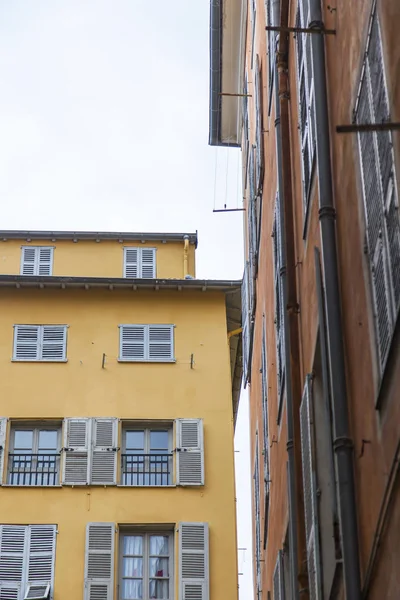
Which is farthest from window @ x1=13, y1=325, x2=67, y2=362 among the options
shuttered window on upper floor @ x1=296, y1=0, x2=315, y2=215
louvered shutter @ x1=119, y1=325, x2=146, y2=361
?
shuttered window on upper floor @ x1=296, y1=0, x2=315, y2=215

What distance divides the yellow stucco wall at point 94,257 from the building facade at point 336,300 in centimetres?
1489

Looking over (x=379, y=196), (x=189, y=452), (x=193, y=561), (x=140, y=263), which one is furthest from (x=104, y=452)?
(x=379, y=196)

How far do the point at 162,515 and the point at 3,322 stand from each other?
20.7 feet

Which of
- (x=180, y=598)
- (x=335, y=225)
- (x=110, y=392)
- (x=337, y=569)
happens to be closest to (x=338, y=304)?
(x=335, y=225)

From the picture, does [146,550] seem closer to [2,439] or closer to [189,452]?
[189,452]

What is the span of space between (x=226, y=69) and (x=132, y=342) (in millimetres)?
6842

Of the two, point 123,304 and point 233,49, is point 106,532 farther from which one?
point 233,49

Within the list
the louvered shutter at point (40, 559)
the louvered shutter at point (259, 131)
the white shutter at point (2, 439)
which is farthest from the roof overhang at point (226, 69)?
the louvered shutter at point (40, 559)

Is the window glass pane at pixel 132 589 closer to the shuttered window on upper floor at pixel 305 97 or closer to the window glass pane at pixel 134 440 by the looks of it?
the window glass pane at pixel 134 440

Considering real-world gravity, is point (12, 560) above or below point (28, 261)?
below

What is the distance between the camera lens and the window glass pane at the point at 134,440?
88.7 ft

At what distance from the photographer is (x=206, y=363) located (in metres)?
28.4

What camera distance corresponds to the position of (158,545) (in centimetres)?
2584

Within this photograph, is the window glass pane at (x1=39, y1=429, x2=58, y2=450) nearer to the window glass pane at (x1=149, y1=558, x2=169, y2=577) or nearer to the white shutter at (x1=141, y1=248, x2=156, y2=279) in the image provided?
the window glass pane at (x1=149, y1=558, x2=169, y2=577)
